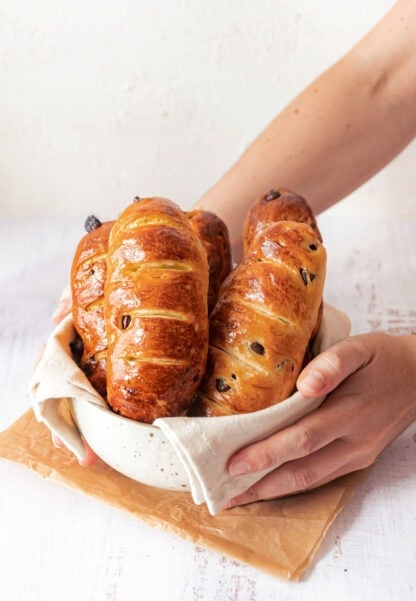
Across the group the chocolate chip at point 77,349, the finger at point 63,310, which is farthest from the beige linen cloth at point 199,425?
the finger at point 63,310

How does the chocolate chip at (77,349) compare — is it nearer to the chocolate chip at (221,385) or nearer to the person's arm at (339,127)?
the chocolate chip at (221,385)

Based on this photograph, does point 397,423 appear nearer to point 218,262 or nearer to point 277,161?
point 218,262

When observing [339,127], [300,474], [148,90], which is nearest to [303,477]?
[300,474]

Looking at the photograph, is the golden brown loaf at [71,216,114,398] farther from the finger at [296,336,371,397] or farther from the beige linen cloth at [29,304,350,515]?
the finger at [296,336,371,397]

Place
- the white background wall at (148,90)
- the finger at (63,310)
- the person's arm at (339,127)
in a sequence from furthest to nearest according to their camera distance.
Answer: the white background wall at (148,90) → the person's arm at (339,127) → the finger at (63,310)

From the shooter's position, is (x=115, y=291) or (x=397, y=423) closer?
(x=115, y=291)

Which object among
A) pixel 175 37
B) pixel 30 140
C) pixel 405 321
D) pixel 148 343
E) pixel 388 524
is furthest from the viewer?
pixel 30 140

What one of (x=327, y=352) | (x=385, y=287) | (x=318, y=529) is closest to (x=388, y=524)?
(x=318, y=529)
